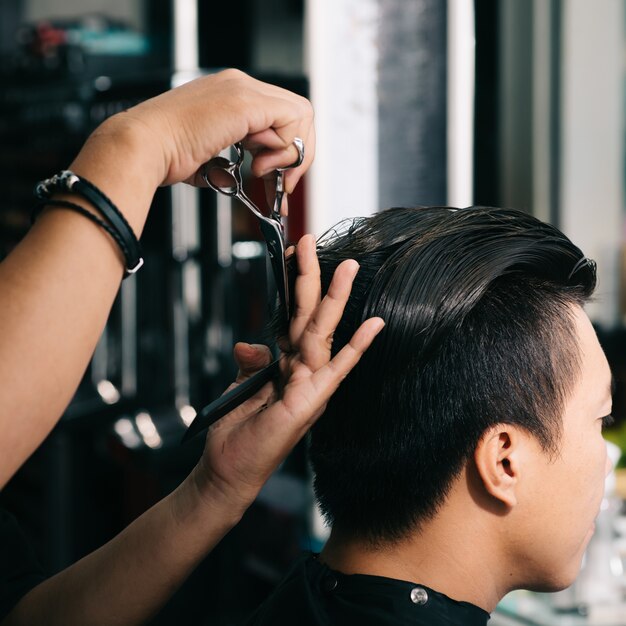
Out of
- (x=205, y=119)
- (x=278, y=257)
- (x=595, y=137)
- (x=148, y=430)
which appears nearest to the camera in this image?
(x=205, y=119)

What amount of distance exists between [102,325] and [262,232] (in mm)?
254

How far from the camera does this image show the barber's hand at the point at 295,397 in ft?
2.87

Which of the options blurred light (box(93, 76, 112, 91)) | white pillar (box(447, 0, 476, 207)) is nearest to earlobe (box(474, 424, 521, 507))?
white pillar (box(447, 0, 476, 207))

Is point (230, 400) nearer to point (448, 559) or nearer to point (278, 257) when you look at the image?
point (278, 257)

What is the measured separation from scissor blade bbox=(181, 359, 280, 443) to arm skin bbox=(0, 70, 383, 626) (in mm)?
22

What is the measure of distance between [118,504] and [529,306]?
112 inches

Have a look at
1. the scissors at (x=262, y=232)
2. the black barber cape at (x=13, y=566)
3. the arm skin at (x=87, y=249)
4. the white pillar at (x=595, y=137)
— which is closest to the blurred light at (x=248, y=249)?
the white pillar at (x=595, y=137)

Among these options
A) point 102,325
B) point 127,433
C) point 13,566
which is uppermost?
point 102,325

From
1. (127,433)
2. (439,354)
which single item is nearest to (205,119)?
(439,354)

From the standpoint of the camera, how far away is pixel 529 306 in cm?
102

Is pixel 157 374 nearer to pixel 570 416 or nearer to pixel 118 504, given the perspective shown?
pixel 118 504

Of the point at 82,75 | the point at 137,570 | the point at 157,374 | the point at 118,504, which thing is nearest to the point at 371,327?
the point at 137,570

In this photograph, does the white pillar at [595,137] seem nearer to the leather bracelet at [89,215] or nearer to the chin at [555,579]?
the chin at [555,579]

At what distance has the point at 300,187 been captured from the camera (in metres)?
2.84
